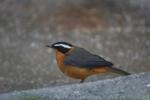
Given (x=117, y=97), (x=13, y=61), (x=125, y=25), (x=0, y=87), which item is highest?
(x=125, y=25)

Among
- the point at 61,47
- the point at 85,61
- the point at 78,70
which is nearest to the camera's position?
the point at 78,70

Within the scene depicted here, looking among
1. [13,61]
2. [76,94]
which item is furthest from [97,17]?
[76,94]

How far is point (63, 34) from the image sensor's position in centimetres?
1753

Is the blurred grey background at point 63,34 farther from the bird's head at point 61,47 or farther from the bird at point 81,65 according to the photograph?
the bird at point 81,65

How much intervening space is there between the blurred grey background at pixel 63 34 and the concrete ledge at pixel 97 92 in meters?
3.36

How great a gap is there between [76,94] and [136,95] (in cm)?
84

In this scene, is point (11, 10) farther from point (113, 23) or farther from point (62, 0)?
point (113, 23)

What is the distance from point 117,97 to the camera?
909cm

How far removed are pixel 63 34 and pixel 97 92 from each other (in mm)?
8155

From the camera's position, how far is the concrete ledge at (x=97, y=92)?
917 centimetres

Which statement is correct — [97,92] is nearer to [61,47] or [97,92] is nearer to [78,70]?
[78,70]


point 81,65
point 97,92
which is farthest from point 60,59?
point 97,92

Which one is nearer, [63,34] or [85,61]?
[85,61]

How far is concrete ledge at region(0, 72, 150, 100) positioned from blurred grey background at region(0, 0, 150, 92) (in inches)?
132
